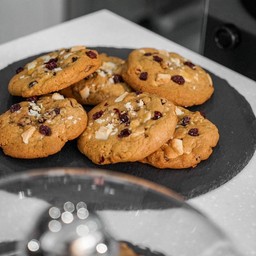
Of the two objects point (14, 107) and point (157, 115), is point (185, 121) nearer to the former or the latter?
point (157, 115)

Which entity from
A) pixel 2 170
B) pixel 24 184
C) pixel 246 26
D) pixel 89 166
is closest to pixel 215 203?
pixel 89 166

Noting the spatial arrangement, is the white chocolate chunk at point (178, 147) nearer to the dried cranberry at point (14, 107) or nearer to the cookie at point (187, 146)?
the cookie at point (187, 146)

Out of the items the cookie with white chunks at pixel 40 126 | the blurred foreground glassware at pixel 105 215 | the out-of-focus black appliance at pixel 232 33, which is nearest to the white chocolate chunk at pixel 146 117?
the cookie with white chunks at pixel 40 126

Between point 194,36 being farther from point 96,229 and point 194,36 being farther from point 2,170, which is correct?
point 96,229

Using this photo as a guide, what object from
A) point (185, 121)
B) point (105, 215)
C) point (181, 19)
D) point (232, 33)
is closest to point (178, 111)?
point (185, 121)

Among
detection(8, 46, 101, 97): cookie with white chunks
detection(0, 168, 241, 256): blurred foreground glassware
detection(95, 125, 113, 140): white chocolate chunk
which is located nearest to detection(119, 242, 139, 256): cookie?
detection(0, 168, 241, 256): blurred foreground glassware
